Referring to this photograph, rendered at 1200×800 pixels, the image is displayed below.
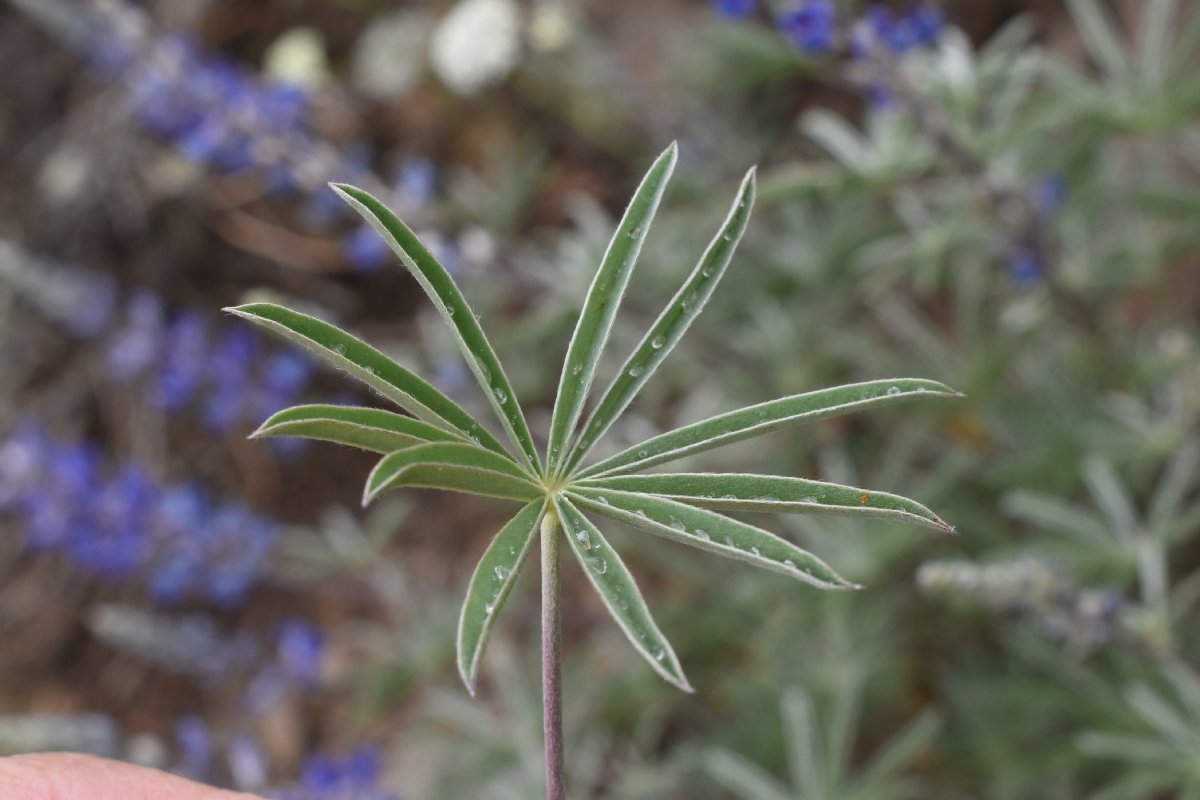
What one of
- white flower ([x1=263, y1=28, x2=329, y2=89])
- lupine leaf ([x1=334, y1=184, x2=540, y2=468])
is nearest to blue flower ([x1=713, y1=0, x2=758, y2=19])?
lupine leaf ([x1=334, y1=184, x2=540, y2=468])

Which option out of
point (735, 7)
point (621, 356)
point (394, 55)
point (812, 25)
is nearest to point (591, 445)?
point (812, 25)

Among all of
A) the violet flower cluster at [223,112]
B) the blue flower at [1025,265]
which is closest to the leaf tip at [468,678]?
the blue flower at [1025,265]

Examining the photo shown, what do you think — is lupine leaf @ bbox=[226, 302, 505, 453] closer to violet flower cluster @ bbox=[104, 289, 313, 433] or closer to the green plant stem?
the green plant stem

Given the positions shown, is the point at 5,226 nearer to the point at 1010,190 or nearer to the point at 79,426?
the point at 79,426

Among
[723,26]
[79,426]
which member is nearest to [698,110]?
[723,26]

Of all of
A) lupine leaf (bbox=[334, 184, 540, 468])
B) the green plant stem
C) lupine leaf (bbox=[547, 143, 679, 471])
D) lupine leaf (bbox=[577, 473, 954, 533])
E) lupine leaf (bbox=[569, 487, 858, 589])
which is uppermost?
lupine leaf (bbox=[547, 143, 679, 471])
